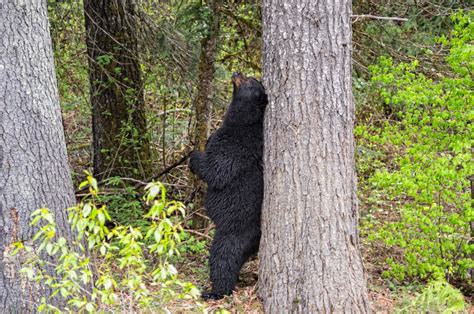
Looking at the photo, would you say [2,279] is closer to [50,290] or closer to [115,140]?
[50,290]

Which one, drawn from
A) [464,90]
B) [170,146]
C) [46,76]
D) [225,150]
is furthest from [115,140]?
[464,90]

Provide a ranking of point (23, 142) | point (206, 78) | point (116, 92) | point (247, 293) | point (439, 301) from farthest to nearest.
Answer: point (116, 92) → point (206, 78) → point (247, 293) → point (439, 301) → point (23, 142)

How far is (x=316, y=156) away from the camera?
4594 millimetres

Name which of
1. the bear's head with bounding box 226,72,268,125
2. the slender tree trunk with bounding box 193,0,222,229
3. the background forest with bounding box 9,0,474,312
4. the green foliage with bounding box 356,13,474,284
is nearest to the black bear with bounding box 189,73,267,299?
the bear's head with bounding box 226,72,268,125

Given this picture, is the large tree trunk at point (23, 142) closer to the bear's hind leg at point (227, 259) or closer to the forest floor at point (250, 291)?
the forest floor at point (250, 291)

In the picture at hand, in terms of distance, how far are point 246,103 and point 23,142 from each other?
2.26 meters

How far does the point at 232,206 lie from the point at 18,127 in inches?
91.4

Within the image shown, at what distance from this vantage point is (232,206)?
5762mm

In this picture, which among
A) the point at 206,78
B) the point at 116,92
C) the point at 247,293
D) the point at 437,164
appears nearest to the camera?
the point at 437,164

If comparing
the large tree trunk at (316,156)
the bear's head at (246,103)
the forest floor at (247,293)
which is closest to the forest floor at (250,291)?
the forest floor at (247,293)

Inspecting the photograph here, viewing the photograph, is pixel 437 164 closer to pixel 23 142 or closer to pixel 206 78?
pixel 206 78

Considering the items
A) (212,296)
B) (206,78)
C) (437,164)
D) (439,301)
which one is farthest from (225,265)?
(206,78)

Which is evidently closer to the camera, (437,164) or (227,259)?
(437,164)

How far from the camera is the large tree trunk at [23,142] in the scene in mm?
4191
